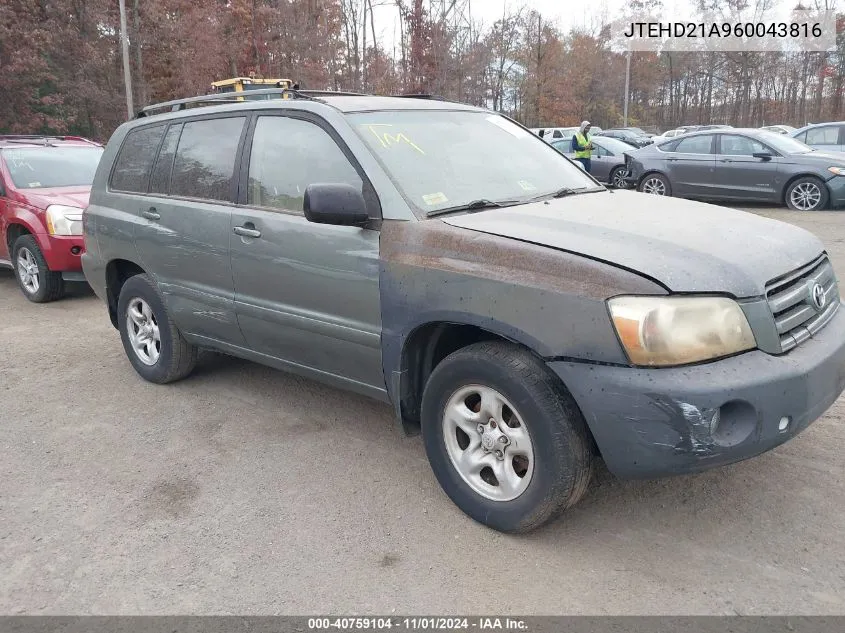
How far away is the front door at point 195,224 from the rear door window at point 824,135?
14.0m

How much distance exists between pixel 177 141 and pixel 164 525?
8.20 feet

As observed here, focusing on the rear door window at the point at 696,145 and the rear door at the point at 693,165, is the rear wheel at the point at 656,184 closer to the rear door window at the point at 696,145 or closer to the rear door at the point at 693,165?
the rear door at the point at 693,165

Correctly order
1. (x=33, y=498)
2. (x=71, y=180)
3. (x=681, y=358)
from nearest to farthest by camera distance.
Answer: (x=681, y=358), (x=33, y=498), (x=71, y=180)

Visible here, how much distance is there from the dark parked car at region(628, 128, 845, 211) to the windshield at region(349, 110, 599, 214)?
31.6 ft

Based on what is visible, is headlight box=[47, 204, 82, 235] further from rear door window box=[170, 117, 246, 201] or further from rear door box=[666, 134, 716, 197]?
rear door box=[666, 134, 716, 197]

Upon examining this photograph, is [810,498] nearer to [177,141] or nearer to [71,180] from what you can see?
[177,141]

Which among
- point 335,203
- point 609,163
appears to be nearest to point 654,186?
point 609,163

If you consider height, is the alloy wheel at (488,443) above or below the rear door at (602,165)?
below

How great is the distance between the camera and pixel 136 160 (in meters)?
4.91

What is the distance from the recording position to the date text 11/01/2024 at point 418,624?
2492 mm

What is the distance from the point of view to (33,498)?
3.49 metres

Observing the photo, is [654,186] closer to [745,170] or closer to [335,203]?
[745,170]

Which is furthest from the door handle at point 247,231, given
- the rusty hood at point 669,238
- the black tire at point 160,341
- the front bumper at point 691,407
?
the front bumper at point 691,407

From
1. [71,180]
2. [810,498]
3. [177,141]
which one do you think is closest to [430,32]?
[71,180]
